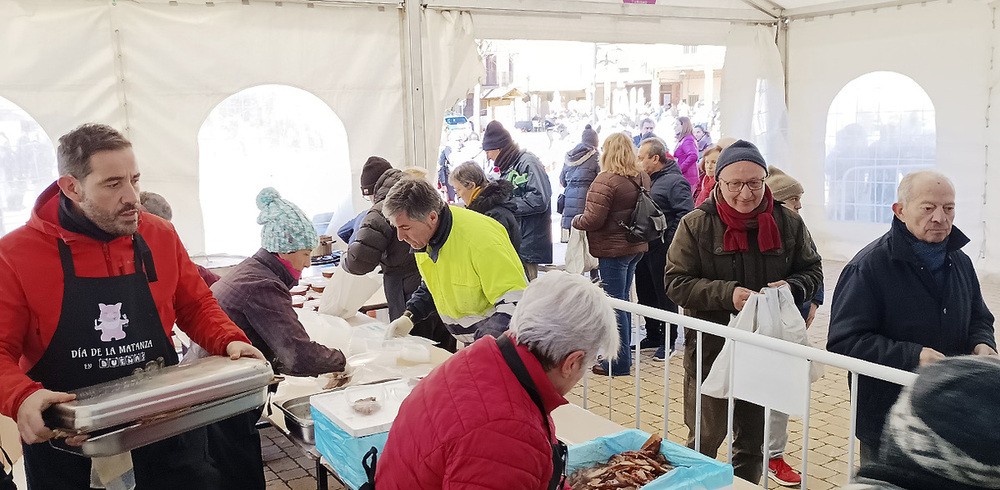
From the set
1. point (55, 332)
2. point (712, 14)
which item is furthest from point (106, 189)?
point (712, 14)

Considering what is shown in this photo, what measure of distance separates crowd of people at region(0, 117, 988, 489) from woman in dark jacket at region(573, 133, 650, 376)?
1.45 m

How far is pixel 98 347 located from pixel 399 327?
1.88 metres

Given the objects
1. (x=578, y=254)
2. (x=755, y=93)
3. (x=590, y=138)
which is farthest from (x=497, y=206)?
(x=755, y=93)

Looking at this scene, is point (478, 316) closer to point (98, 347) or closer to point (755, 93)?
point (98, 347)

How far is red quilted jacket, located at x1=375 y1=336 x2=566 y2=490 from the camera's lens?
5.23ft

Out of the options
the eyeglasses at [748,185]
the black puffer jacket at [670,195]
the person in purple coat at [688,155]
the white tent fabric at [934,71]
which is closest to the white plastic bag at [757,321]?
the eyeglasses at [748,185]

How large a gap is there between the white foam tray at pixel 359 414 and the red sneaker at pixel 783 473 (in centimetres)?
213

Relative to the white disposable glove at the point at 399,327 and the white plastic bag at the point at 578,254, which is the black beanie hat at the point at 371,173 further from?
the white plastic bag at the point at 578,254

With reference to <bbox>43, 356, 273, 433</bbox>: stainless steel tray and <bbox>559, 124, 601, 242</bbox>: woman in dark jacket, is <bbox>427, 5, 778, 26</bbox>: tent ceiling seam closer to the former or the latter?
<bbox>559, 124, 601, 242</bbox>: woman in dark jacket

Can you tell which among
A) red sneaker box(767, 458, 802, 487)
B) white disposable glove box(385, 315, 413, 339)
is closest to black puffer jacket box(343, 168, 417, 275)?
white disposable glove box(385, 315, 413, 339)

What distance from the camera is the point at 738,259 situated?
342 centimetres

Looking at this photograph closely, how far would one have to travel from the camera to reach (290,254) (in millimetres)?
3363

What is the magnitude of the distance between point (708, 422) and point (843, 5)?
22.8 feet

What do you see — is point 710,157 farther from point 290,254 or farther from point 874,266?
point 290,254
